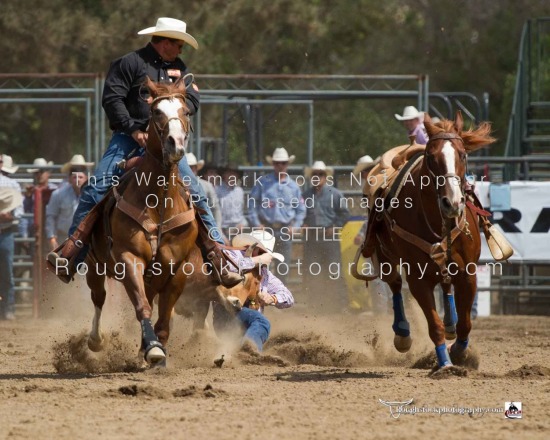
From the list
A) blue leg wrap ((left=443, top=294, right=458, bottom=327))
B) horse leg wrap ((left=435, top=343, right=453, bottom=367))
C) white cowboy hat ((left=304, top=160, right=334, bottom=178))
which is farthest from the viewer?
white cowboy hat ((left=304, top=160, right=334, bottom=178))

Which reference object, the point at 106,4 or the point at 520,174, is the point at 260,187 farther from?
the point at 106,4

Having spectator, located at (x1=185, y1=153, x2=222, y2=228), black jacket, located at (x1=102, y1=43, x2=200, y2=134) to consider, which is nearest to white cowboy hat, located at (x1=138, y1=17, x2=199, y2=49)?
black jacket, located at (x1=102, y1=43, x2=200, y2=134)

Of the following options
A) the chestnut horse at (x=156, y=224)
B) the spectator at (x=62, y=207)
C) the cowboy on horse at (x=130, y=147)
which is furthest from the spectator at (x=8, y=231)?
the chestnut horse at (x=156, y=224)

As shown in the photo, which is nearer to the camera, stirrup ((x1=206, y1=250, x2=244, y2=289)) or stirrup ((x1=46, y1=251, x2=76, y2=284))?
stirrup ((x1=46, y1=251, x2=76, y2=284))

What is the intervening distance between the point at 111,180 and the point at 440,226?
248cm

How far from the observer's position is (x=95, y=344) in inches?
378

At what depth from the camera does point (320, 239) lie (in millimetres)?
15367

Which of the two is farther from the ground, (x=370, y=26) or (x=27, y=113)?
(x=370, y=26)

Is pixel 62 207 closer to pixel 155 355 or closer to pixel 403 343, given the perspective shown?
pixel 403 343

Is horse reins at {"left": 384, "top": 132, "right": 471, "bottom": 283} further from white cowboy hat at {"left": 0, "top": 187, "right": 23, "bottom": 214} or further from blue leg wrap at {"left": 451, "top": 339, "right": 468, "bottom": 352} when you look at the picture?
white cowboy hat at {"left": 0, "top": 187, "right": 23, "bottom": 214}

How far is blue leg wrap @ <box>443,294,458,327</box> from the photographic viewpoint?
9.61 meters

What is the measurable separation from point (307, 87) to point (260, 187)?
59.0 ft

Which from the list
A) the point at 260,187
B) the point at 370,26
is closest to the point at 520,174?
the point at 260,187

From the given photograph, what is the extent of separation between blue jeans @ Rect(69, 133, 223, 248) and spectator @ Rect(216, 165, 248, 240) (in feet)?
18.6
